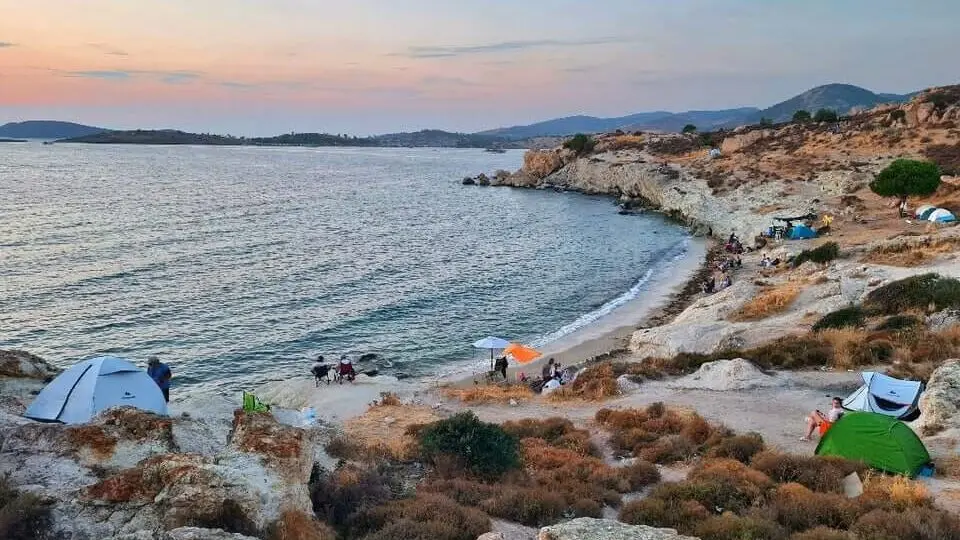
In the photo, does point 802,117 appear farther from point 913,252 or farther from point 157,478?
point 157,478

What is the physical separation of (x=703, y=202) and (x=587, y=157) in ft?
169

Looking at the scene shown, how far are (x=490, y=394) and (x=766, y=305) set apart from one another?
15.1 m

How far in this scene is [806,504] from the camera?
10891mm

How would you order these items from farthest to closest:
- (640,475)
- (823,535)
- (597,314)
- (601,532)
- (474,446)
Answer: (597,314)
(474,446)
(640,475)
(823,535)
(601,532)

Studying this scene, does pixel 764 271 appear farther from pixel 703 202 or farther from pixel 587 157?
pixel 587 157

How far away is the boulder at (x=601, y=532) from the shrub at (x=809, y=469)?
5901mm

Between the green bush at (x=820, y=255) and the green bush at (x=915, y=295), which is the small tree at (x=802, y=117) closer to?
the green bush at (x=820, y=255)

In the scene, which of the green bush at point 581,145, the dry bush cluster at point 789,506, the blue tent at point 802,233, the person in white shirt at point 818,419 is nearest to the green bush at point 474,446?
the dry bush cluster at point 789,506

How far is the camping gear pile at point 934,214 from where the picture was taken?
148ft

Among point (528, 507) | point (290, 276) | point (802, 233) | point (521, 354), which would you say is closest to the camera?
point (528, 507)

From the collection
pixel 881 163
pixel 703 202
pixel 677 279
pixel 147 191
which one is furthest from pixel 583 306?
pixel 147 191

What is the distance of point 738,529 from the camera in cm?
977

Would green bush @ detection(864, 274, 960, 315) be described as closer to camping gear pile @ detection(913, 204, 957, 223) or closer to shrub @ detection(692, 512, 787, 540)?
shrub @ detection(692, 512, 787, 540)

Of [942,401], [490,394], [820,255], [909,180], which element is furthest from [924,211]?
[490,394]
